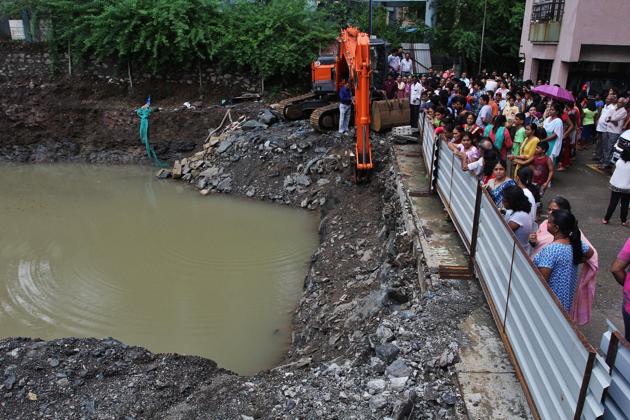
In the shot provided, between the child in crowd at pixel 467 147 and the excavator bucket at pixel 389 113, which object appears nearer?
the child in crowd at pixel 467 147

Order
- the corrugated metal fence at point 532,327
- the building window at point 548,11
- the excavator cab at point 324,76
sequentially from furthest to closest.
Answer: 1. the building window at point 548,11
2. the excavator cab at point 324,76
3. the corrugated metal fence at point 532,327

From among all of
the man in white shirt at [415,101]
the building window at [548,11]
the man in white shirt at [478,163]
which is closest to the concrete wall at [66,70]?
the man in white shirt at [415,101]

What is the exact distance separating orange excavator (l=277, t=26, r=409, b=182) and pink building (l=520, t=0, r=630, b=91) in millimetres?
5497

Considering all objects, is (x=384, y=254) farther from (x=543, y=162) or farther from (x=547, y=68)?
(x=547, y=68)

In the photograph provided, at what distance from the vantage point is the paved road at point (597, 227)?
5422mm

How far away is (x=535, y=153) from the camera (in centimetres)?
771

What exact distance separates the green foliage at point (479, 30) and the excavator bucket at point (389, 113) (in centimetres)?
1306

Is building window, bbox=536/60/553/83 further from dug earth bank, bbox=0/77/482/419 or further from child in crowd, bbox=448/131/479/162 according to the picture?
child in crowd, bbox=448/131/479/162

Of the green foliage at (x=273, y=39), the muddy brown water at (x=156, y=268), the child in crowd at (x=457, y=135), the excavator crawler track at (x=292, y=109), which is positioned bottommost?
the muddy brown water at (x=156, y=268)

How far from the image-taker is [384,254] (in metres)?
8.51

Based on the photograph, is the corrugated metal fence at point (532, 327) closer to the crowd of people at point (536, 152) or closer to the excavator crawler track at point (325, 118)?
the crowd of people at point (536, 152)

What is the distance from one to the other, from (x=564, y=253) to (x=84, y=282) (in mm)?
8013

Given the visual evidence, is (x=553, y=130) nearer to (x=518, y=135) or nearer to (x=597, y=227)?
(x=518, y=135)

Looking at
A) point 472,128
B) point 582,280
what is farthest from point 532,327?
point 472,128
